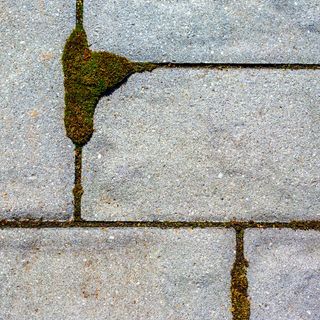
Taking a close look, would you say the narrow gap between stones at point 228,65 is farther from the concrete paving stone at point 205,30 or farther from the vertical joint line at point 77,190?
the vertical joint line at point 77,190

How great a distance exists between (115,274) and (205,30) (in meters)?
0.93

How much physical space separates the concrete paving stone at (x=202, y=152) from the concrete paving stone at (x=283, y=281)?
126 mm

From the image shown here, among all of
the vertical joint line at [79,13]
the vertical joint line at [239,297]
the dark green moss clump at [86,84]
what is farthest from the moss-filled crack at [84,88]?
the vertical joint line at [239,297]

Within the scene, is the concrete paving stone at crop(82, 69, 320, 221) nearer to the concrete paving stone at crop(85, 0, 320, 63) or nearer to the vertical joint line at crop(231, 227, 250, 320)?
the concrete paving stone at crop(85, 0, 320, 63)

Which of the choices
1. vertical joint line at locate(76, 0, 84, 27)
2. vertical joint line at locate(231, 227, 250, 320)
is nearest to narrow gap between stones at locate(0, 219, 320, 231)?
vertical joint line at locate(231, 227, 250, 320)

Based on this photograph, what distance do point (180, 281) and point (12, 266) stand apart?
593 mm

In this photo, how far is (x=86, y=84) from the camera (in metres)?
1.92

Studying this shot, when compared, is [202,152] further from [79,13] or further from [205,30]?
[79,13]

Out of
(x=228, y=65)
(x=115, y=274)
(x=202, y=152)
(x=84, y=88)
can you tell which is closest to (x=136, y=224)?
(x=115, y=274)

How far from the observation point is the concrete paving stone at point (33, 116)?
6.30 feet

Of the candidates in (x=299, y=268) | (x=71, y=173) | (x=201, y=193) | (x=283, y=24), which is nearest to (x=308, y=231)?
(x=299, y=268)

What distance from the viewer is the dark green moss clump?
75.6 inches

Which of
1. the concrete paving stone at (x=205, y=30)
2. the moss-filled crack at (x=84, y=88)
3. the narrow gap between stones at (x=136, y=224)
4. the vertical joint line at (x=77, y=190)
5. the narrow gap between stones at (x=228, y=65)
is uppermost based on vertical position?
the concrete paving stone at (x=205, y=30)

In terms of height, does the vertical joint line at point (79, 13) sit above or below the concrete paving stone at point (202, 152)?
above
